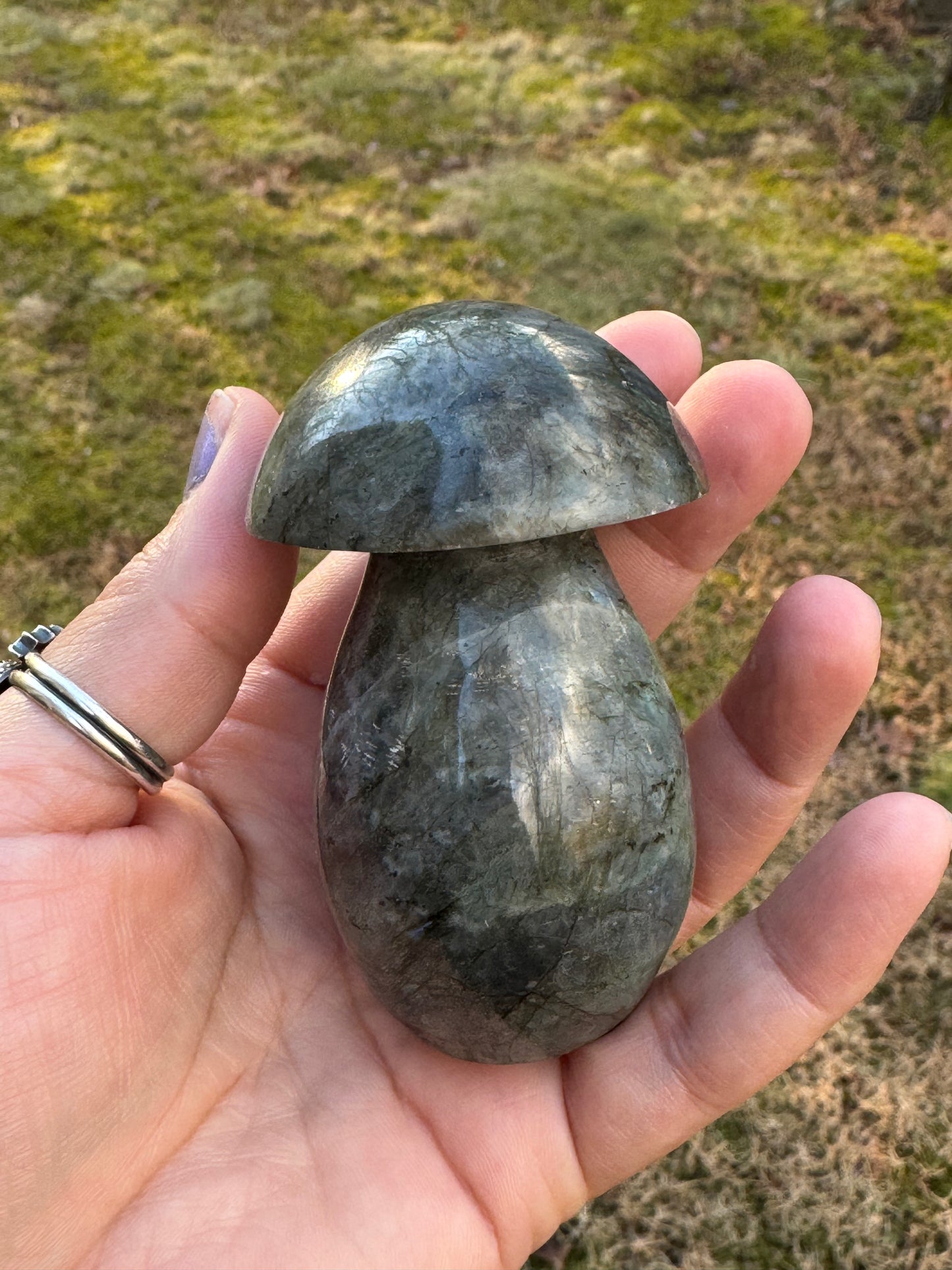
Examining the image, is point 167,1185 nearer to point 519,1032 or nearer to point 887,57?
point 519,1032

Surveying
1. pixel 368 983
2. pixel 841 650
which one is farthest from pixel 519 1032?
pixel 841 650

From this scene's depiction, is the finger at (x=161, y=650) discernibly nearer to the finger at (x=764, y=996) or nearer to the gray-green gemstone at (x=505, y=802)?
the gray-green gemstone at (x=505, y=802)

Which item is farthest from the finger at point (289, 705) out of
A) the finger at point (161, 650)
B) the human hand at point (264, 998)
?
the finger at point (161, 650)

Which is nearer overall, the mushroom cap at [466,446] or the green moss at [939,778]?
the mushroom cap at [466,446]

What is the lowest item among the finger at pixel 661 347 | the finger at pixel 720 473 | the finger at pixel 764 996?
the finger at pixel 764 996

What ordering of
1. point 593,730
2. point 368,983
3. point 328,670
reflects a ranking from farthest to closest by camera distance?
point 328,670, point 368,983, point 593,730

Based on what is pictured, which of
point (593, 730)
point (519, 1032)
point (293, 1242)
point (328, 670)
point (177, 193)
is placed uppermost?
point (177, 193)

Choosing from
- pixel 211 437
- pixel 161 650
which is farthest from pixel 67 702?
pixel 211 437

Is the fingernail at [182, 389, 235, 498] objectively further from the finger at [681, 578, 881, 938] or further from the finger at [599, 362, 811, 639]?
the finger at [681, 578, 881, 938]
